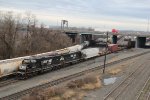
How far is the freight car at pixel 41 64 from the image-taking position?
139 feet

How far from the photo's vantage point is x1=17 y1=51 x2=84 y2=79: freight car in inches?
1670

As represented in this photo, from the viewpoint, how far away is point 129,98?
101ft

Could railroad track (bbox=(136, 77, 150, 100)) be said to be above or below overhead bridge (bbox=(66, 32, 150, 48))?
below

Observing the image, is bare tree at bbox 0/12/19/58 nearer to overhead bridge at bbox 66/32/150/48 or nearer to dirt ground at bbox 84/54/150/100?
dirt ground at bbox 84/54/150/100

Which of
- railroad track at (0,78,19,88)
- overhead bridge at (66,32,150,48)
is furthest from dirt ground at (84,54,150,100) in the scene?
overhead bridge at (66,32,150,48)

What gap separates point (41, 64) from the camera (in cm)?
4594

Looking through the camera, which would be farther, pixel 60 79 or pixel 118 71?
pixel 118 71

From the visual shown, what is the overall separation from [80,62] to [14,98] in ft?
111

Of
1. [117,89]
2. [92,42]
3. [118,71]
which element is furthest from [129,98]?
[92,42]

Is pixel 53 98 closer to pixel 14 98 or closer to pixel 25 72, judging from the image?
pixel 14 98

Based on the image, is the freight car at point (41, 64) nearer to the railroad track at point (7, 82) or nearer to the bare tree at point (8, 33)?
A: the railroad track at point (7, 82)

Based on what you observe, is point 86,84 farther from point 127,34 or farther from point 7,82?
point 127,34

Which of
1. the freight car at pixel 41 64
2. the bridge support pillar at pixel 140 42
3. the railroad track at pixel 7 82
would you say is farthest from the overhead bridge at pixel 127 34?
the railroad track at pixel 7 82

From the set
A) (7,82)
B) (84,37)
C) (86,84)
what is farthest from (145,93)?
(84,37)
